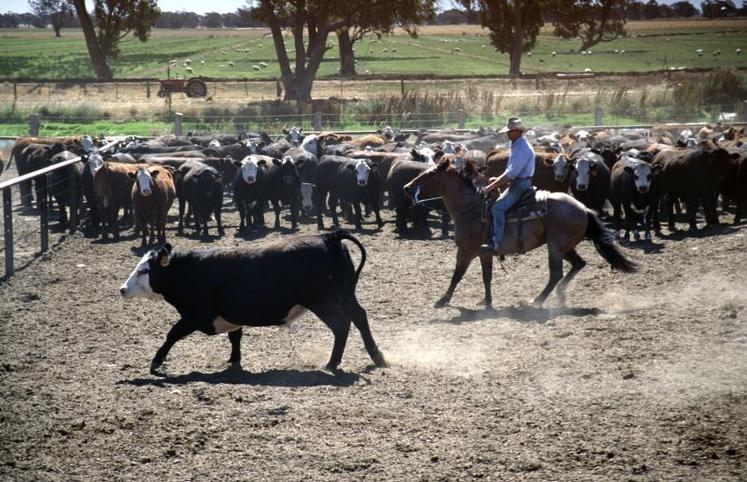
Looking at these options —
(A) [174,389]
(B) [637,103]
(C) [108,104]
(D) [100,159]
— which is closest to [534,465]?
(A) [174,389]

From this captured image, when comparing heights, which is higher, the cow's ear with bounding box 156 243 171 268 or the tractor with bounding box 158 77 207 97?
the cow's ear with bounding box 156 243 171 268

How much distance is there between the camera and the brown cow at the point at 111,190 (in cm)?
1858

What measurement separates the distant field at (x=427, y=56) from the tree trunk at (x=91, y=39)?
921cm

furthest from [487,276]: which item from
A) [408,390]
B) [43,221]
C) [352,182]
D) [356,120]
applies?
[356,120]

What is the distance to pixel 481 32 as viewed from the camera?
121 m

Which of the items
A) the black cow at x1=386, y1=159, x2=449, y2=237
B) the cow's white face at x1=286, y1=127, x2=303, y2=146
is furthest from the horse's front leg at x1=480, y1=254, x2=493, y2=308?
the cow's white face at x1=286, y1=127, x2=303, y2=146

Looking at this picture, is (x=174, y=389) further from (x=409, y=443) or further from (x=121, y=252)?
(x=121, y=252)

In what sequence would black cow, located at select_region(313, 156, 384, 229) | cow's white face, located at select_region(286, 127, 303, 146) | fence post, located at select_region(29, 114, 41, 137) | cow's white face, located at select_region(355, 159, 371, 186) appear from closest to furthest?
cow's white face, located at select_region(355, 159, 371, 186)
black cow, located at select_region(313, 156, 384, 229)
cow's white face, located at select_region(286, 127, 303, 146)
fence post, located at select_region(29, 114, 41, 137)

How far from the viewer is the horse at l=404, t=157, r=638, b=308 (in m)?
12.1

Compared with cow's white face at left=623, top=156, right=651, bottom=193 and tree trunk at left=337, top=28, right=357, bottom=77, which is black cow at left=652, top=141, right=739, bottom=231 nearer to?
cow's white face at left=623, top=156, right=651, bottom=193

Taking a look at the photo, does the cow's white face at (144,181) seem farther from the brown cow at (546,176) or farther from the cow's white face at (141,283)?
the cow's white face at (141,283)

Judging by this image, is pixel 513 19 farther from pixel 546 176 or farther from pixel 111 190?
pixel 111 190

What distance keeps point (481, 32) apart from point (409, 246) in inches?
4224

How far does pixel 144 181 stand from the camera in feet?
58.0
